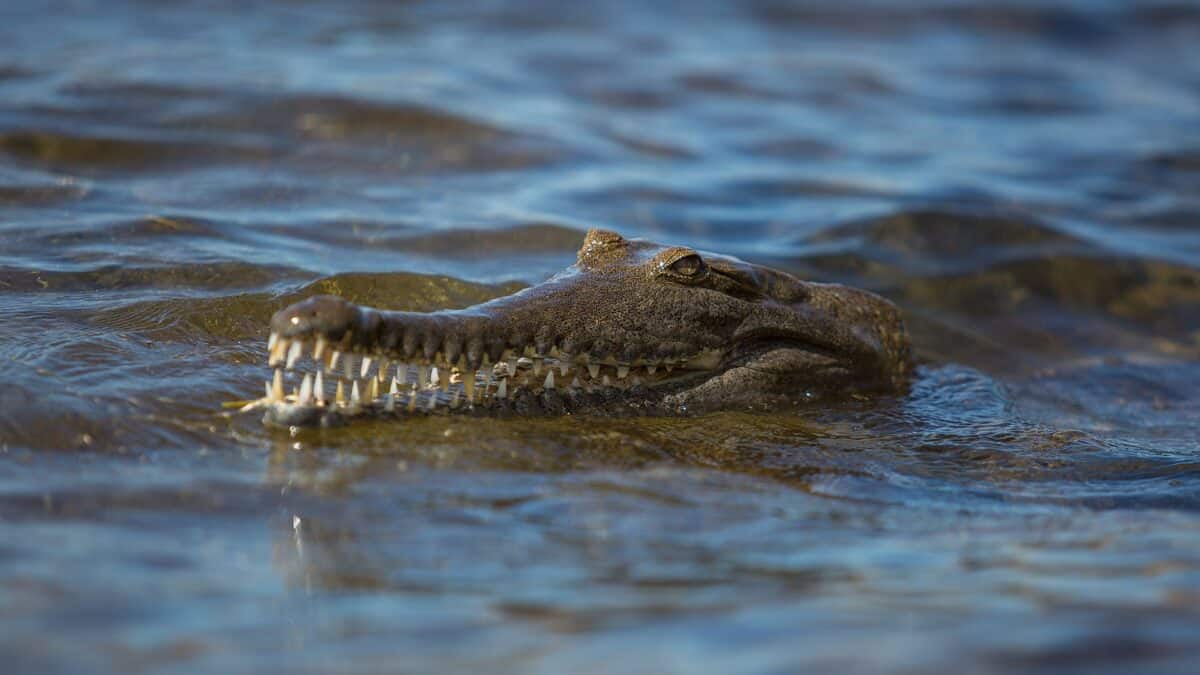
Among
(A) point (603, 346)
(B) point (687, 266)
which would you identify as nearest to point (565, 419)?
(A) point (603, 346)

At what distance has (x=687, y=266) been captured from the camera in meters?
5.47

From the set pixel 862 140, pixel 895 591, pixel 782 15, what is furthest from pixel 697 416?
pixel 782 15

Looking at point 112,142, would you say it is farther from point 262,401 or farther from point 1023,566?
point 1023,566

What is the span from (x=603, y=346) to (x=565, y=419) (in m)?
0.32

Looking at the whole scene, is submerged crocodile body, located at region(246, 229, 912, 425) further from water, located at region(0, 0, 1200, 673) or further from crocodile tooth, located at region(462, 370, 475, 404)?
water, located at region(0, 0, 1200, 673)

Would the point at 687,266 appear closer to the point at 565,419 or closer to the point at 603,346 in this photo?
the point at 603,346

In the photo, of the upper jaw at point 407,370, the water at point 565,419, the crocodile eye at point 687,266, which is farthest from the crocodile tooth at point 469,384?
the crocodile eye at point 687,266

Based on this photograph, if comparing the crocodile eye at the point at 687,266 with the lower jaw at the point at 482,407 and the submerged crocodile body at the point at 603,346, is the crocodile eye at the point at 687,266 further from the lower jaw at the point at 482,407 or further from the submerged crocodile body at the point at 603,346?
the lower jaw at the point at 482,407

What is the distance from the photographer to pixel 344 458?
4.48m

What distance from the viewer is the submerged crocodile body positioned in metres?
4.53

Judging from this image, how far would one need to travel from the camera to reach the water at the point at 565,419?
10.7 ft

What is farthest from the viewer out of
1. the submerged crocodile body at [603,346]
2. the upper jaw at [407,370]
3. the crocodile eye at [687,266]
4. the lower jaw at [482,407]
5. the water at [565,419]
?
the crocodile eye at [687,266]

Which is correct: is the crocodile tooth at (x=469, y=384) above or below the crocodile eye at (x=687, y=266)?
below

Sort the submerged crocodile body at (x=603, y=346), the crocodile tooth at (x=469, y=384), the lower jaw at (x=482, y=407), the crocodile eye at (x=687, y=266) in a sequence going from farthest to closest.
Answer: the crocodile eye at (x=687, y=266), the crocodile tooth at (x=469, y=384), the lower jaw at (x=482, y=407), the submerged crocodile body at (x=603, y=346)
